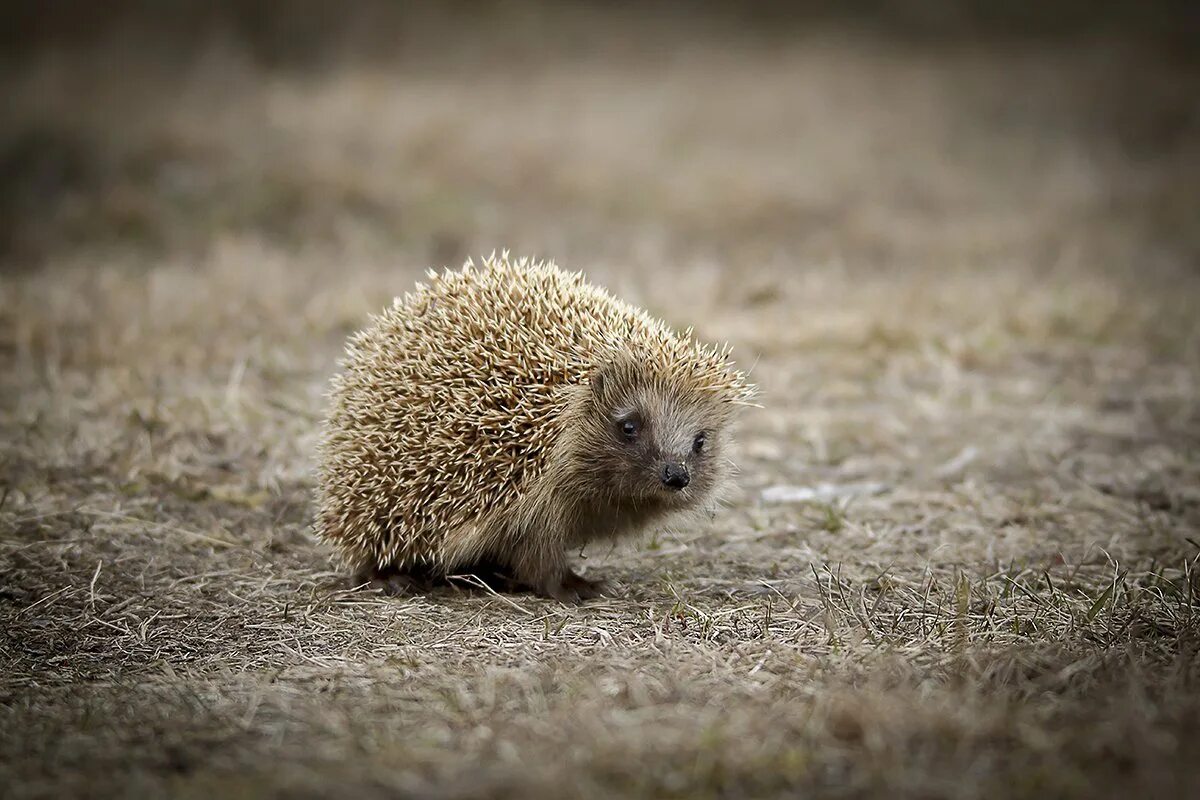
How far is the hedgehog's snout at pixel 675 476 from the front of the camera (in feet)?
19.2

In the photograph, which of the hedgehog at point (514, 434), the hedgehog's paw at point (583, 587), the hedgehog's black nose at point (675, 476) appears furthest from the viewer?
the hedgehog's paw at point (583, 587)

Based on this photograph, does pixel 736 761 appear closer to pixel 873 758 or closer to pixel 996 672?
pixel 873 758

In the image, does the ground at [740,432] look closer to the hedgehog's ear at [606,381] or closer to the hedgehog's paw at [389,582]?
the hedgehog's paw at [389,582]

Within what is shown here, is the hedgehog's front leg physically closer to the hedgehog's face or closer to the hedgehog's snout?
the hedgehog's face

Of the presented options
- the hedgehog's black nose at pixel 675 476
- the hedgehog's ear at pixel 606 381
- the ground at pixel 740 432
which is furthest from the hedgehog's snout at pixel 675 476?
the ground at pixel 740 432

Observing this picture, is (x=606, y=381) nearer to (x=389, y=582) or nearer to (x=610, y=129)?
(x=389, y=582)

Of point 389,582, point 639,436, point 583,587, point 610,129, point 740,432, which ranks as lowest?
point 389,582

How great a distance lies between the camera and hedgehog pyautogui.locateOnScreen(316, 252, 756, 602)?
5969mm

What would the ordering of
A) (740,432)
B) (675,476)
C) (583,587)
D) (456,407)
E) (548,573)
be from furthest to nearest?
(740,432) < (583,587) < (548,573) < (456,407) < (675,476)

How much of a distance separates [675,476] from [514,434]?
0.82 meters

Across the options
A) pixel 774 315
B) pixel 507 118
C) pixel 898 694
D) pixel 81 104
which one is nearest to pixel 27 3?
pixel 81 104

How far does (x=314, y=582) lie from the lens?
6281 mm

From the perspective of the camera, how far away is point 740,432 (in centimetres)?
911

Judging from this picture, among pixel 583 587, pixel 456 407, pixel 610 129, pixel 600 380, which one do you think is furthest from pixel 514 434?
pixel 610 129
